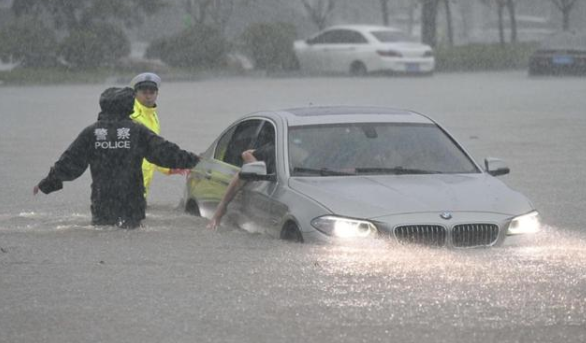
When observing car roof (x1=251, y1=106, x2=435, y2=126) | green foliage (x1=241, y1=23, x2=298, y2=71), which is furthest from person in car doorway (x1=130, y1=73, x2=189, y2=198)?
green foliage (x1=241, y1=23, x2=298, y2=71)

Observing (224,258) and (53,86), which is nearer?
(224,258)

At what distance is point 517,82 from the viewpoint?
134 ft

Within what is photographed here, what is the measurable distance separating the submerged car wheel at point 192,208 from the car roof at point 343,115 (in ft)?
3.76

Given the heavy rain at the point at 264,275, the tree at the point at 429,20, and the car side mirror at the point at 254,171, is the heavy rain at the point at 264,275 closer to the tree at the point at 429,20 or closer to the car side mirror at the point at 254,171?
the car side mirror at the point at 254,171

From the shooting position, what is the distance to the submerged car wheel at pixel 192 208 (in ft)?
43.4

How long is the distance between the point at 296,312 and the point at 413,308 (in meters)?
0.64

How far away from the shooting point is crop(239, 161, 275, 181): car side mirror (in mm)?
11391

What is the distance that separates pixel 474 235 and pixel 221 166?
2855 mm

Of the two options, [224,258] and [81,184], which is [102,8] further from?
[224,258]

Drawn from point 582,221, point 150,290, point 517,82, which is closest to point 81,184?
point 582,221

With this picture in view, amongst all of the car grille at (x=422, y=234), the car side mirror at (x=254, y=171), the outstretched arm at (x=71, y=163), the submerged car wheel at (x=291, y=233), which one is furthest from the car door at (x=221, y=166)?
the car grille at (x=422, y=234)

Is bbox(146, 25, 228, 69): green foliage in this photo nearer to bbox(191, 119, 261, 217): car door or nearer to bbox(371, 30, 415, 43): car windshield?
bbox(371, 30, 415, 43): car windshield

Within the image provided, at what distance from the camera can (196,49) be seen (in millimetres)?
46938

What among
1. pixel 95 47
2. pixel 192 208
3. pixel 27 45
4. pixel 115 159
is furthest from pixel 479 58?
pixel 115 159
